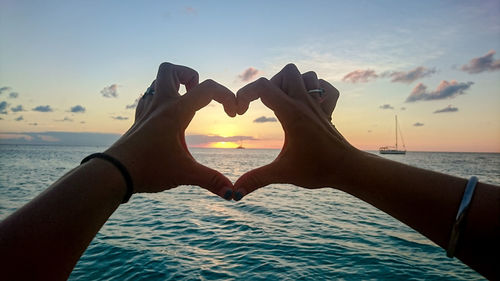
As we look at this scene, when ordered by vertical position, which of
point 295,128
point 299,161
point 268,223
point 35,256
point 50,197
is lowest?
point 268,223

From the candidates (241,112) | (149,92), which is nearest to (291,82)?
(241,112)

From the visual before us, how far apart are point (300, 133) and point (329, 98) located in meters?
0.49

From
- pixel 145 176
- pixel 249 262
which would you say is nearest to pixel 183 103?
pixel 145 176

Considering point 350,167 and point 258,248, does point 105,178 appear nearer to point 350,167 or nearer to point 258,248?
point 350,167

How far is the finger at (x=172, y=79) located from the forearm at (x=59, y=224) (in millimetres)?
837

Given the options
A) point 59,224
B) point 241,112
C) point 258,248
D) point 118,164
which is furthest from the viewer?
point 258,248

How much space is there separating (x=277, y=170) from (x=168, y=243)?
9015mm

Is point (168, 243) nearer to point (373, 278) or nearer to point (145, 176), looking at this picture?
point (373, 278)

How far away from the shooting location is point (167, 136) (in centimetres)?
197

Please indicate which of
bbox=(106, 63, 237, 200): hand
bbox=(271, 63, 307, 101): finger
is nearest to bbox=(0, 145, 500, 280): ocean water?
bbox=(106, 63, 237, 200): hand

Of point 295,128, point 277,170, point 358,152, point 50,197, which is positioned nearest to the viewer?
point 50,197

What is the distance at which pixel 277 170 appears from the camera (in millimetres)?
2168

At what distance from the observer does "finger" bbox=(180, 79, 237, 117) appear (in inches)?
82.5

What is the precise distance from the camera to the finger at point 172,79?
7.04 feet
